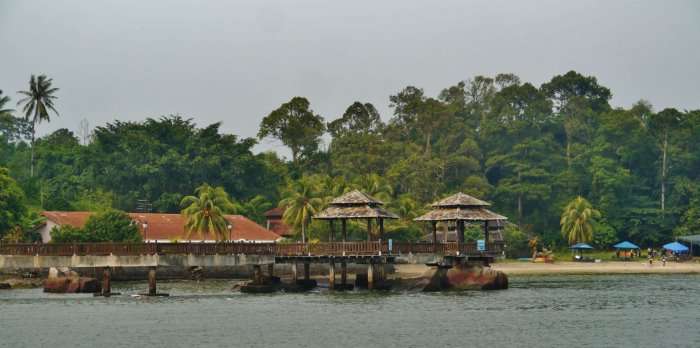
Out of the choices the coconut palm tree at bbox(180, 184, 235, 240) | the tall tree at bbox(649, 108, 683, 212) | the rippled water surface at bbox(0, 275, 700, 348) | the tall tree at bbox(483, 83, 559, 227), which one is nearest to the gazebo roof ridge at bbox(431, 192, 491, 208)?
the rippled water surface at bbox(0, 275, 700, 348)

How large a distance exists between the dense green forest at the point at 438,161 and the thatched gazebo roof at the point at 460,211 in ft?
107

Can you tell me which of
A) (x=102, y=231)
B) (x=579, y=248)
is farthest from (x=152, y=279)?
(x=579, y=248)

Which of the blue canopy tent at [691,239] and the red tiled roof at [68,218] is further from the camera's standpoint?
the blue canopy tent at [691,239]

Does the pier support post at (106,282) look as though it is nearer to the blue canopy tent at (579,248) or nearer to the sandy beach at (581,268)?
the sandy beach at (581,268)

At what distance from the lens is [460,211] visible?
74.1 meters

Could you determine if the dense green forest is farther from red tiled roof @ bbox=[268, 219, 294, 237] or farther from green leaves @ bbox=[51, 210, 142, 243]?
green leaves @ bbox=[51, 210, 142, 243]

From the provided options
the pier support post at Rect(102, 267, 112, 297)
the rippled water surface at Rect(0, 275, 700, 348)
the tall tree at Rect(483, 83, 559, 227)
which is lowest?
the rippled water surface at Rect(0, 275, 700, 348)

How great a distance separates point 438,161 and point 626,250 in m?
24.1

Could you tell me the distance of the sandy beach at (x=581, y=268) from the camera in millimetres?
98438

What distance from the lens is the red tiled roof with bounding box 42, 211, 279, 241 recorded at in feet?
319

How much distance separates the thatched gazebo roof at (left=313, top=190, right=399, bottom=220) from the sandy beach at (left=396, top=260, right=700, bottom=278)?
71.9 feet

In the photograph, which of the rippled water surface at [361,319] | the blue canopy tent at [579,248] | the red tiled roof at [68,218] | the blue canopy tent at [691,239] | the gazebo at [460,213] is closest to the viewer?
the rippled water surface at [361,319]

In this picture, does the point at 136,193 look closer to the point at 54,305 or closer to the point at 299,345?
the point at 54,305

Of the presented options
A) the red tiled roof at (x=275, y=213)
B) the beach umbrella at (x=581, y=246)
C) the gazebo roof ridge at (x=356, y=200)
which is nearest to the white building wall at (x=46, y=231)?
the red tiled roof at (x=275, y=213)
